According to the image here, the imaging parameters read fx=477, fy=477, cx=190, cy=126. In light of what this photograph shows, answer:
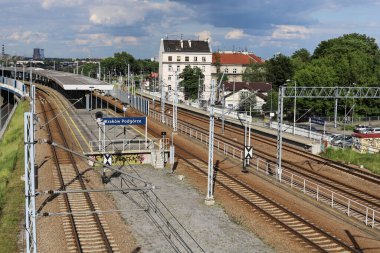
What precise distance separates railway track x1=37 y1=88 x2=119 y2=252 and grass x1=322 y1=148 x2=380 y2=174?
895 inches

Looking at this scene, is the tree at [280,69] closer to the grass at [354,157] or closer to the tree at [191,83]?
the tree at [191,83]

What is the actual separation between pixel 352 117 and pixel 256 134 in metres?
20.2

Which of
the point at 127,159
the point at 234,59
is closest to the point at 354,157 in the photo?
the point at 127,159

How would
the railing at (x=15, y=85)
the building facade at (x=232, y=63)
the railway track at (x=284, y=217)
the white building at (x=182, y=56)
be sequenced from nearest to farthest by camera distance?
the railway track at (x=284, y=217) < the railing at (x=15, y=85) < the white building at (x=182, y=56) < the building facade at (x=232, y=63)

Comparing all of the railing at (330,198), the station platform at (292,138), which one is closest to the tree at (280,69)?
the station platform at (292,138)

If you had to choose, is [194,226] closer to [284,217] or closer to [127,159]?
[284,217]

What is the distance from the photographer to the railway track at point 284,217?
803 inches

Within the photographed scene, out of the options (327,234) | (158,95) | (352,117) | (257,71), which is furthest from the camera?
(257,71)

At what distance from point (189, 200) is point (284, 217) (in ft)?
18.9

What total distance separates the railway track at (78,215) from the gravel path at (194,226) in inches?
54.9

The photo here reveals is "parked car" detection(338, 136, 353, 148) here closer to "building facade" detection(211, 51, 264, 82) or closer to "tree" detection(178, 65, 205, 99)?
"tree" detection(178, 65, 205, 99)

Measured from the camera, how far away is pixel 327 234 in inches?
849

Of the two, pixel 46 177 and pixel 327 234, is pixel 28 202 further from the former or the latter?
pixel 46 177

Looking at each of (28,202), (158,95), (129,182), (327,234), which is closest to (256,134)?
(129,182)
